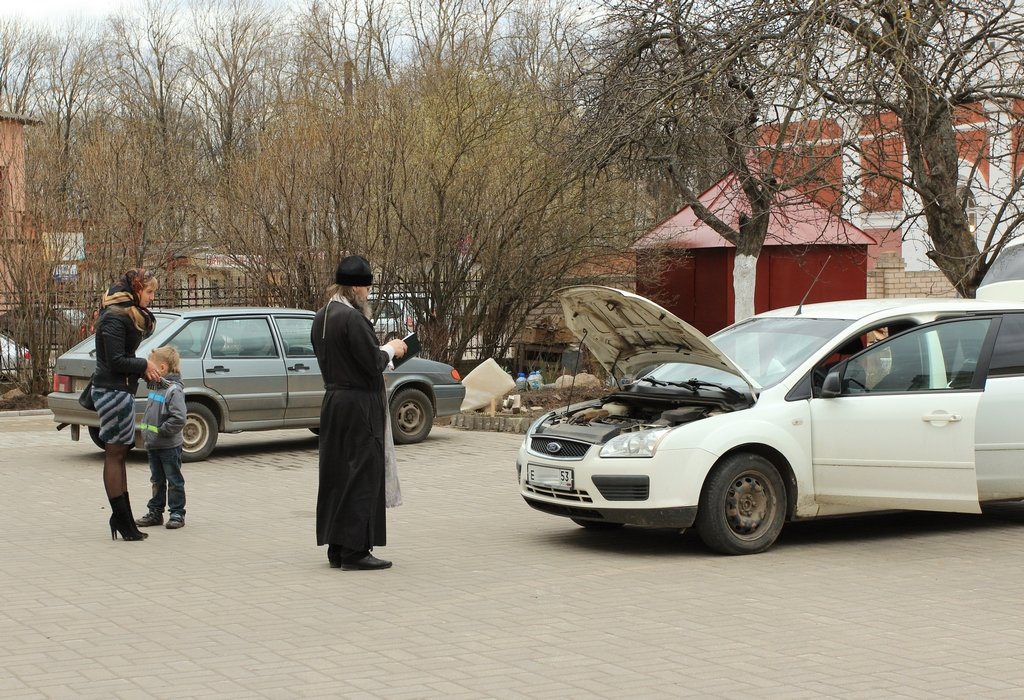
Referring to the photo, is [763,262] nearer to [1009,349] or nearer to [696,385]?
[1009,349]

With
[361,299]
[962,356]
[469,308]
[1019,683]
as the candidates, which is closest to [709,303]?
[469,308]

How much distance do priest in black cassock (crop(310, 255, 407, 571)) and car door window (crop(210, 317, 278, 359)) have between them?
20.6 ft

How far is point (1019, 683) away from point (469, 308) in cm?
1698

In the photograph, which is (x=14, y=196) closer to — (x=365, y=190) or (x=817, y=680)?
(x=365, y=190)

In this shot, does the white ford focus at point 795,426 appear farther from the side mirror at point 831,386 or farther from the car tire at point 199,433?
the car tire at point 199,433

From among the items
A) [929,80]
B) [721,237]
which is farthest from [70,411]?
[721,237]

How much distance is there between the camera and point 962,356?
8.91m

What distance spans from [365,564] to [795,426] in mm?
2983

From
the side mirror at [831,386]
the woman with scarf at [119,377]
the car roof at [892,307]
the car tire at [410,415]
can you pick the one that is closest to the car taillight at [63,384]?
the car tire at [410,415]

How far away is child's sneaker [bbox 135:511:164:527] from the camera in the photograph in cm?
967

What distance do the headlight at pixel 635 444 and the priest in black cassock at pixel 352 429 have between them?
144 centimetres

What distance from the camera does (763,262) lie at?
22.9 m

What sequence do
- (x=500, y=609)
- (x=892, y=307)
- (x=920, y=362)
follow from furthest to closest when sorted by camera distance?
(x=892, y=307) → (x=920, y=362) → (x=500, y=609)

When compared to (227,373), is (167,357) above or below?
above
